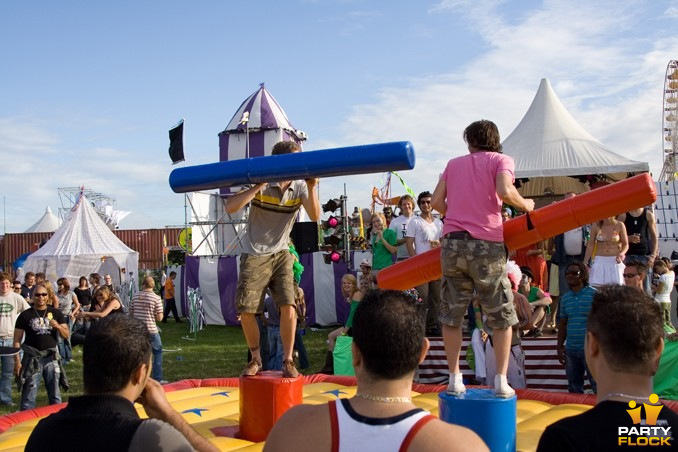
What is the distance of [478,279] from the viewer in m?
3.84

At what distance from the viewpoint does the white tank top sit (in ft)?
5.91

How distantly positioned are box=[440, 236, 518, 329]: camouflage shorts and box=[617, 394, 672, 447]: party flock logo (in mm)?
2117

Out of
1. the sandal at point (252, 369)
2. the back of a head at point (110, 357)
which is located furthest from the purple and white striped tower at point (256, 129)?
the back of a head at point (110, 357)

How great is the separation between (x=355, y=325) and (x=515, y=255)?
7.46 meters

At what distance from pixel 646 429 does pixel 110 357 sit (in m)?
1.61

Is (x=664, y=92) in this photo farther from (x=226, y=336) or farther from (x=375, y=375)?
(x=375, y=375)

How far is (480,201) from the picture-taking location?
3.86 meters

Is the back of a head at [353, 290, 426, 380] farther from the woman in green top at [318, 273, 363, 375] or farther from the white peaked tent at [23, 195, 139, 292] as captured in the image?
the white peaked tent at [23, 195, 139, 292]

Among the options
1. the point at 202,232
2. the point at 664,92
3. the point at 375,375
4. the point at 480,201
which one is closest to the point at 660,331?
the point at 375,375

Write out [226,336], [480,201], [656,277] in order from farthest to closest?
[226,336], [656,277], [480,201]

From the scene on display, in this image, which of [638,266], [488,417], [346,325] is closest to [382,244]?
[346,325]

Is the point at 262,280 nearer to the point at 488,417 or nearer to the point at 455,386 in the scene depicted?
the point at 455,386

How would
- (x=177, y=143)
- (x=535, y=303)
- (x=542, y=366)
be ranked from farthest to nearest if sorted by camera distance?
(x=177, y=143) → (x=535, y=303) → (x=542, y=366)

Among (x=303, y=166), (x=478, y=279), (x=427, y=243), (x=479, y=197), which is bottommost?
(x=478, y=279)
